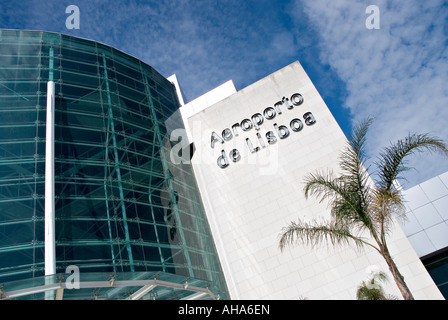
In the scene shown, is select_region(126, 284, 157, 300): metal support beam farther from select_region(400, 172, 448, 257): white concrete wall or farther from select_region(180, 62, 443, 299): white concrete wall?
select_region(400, 172, 448, 257): white concrete wall

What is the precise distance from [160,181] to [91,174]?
12.3 ft

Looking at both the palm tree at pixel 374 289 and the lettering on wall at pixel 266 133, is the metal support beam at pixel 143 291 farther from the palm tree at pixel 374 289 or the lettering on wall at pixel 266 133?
the lettering on wall at pixel 266 133

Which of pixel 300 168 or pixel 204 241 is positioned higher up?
pixel 300 168

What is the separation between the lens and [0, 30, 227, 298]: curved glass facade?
14.0 meters

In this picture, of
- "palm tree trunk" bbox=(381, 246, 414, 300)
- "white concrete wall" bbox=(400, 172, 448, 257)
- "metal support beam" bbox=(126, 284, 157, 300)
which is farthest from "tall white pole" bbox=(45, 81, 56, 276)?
"white concrete wall" bbox=(400, 172, 448, 257)

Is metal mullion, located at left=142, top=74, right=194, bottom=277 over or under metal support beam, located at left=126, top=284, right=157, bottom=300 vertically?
over

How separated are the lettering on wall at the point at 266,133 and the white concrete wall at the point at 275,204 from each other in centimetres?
21

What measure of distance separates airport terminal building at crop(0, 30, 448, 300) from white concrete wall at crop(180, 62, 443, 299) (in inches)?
2.3

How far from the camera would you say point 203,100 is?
2300 cm

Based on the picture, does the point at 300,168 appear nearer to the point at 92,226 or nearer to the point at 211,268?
the point at 211,268

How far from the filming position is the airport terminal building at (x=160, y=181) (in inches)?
542
